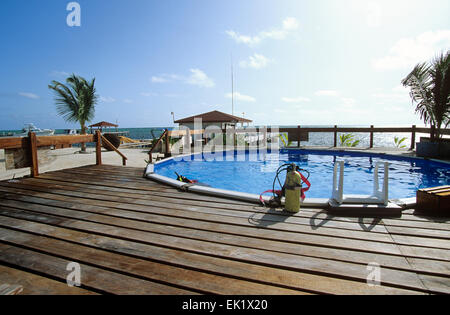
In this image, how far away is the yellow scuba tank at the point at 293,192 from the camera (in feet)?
8.57

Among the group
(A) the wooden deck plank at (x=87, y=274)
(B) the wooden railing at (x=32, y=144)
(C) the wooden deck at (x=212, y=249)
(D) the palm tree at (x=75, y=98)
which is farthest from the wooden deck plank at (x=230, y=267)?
(D) the palm tree at (x=75, y=98)

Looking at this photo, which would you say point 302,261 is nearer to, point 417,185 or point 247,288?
point 247,288

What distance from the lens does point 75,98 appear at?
13.9 meters

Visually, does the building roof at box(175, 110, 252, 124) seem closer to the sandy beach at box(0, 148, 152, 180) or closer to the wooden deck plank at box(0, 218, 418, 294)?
the sandy beach at box(0, 148, 152, 180)

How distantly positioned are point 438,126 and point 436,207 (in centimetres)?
748

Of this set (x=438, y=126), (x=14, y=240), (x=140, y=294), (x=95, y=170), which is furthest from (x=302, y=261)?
(x=438, y=126)

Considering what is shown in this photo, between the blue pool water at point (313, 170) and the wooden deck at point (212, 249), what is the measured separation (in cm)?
413

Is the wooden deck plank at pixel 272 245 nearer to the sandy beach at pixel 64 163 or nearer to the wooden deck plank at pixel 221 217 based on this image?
the wooden deck plank at pixel 221 217

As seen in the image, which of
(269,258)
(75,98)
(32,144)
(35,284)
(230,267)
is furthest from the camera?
(75,98)

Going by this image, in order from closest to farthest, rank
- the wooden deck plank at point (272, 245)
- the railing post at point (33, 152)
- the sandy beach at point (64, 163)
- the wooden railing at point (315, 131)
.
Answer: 1. the wooden deck plank at point (272, 245)
2. the railing post at point (33, 152)
3. the sandy beach at point (64, 163)
4. the wooden railing at point (315, 131)

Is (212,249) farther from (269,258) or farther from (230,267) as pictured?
(269,258)

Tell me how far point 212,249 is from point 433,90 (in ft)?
31.9

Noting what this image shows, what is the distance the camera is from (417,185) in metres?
6.20

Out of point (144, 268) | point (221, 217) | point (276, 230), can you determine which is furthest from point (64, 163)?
point (276, 230)
